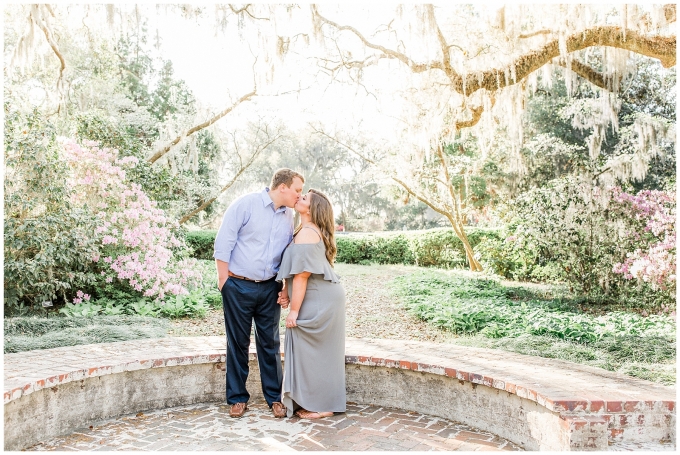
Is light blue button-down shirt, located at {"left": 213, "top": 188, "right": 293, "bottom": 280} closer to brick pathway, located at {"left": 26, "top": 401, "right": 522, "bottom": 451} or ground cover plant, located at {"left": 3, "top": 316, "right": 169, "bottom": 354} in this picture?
brick pathway, located at {"left": 26, "top": 401, "right": 522, "bottom": 451}

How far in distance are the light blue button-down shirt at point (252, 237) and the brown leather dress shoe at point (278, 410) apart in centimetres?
91

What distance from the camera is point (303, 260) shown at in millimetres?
3750

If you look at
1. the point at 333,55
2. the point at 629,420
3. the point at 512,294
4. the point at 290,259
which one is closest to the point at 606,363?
the point at 629,420

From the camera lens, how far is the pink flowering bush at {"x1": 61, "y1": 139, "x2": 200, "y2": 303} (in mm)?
7848

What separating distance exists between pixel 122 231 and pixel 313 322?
18.3 feet

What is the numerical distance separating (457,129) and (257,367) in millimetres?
6337

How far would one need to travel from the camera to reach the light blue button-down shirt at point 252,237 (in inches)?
148

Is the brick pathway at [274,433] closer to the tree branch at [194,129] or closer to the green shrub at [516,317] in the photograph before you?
the green shrub at [516,317]

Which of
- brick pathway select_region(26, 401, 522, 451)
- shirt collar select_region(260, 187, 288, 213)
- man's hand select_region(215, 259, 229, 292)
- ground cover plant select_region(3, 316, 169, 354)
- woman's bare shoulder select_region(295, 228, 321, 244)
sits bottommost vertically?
brick pathway select_region(26, 401, 522, 451)

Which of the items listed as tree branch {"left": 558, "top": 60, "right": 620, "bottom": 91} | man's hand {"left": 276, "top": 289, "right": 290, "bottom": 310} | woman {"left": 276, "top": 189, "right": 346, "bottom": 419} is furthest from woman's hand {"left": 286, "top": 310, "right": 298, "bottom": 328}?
tree branch {"left": 558, "top": 60, "right": 620, "bottom": 91}

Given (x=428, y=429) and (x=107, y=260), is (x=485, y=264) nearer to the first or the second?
(x=107, y=260)

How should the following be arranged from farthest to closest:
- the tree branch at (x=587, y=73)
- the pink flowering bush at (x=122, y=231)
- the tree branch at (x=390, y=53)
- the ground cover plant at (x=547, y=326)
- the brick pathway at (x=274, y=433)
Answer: the tree branch at (x=587, y=73) < the pink flowering bush at (x=122, y=231) < the tree branch at (x=390, y=53) < the ground cover plant at (x=547, y=326) < the brick pathway at (x=274, y=433)

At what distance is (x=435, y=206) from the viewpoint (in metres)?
13.9

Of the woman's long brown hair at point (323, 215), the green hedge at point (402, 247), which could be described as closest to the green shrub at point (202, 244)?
the green hedge at point (402, 247)
